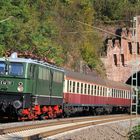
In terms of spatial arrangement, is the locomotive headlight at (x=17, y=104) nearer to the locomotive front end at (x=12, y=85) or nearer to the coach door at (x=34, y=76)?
the locomotive front end at (x=12, y=85)

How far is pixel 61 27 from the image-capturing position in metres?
67.7

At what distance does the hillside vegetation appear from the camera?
48531 mm

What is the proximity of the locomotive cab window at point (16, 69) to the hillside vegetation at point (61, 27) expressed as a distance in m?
12.8

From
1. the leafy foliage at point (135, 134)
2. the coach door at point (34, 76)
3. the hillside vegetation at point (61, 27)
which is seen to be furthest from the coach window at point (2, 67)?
the hillside vegetation at point (61, 27)

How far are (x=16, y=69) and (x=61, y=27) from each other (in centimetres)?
4213

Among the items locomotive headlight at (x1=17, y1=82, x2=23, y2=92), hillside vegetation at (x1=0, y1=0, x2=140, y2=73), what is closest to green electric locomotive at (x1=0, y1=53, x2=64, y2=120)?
locomotive headlight at (x1=17, y1=82, x2=23, y2=92)

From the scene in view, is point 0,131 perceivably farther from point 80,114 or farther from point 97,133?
point 80,114

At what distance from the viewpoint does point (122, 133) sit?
2830cm

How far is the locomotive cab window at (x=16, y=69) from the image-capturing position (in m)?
25.8

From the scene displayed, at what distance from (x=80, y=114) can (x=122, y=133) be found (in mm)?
17149

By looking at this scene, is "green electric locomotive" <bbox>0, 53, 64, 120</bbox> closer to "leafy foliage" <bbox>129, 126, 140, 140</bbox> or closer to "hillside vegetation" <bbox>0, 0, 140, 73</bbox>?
"leafy foliage" <bbox>129, 126, 140, 140</bbox>

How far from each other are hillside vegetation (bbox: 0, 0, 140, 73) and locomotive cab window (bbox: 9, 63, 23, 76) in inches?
505

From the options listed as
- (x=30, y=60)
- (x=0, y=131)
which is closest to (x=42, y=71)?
(x=30, y=60)

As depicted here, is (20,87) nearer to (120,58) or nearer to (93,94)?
(93,94)
